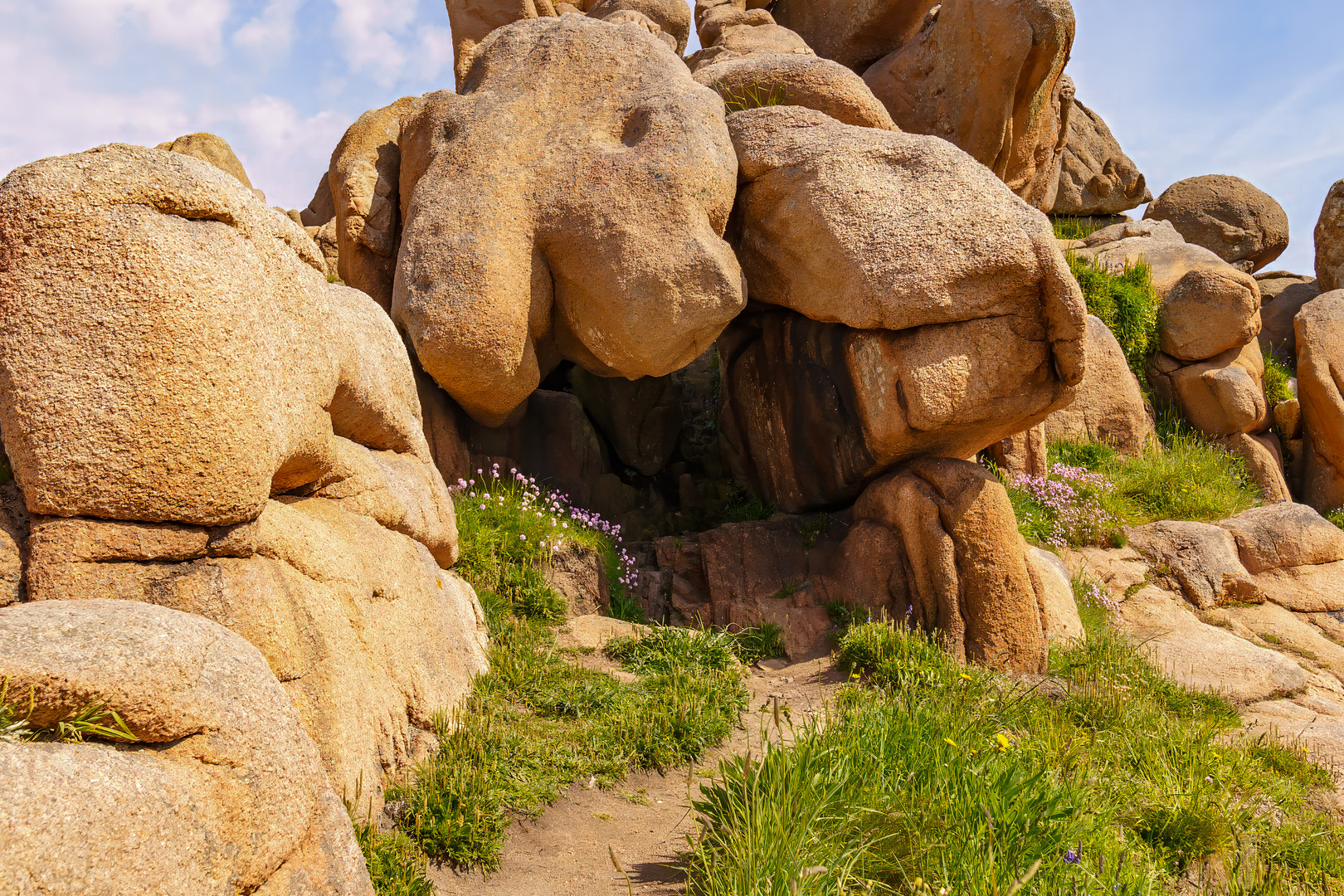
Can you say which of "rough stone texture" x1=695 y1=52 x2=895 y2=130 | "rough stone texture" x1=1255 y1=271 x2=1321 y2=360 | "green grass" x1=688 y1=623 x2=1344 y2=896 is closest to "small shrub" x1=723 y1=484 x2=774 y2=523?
"green grass" x1=688 y1=623 x2=1344 y2=896

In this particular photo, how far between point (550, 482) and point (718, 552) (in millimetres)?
1632

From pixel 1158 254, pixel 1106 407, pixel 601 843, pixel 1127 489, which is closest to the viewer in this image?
pixel 601 843

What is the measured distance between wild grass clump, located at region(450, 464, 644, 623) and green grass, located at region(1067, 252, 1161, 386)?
303 inches

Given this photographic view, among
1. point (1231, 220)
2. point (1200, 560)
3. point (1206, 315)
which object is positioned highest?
point (1231, 220)

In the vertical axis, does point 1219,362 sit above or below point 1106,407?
above

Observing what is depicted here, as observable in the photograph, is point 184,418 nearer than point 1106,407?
Yes

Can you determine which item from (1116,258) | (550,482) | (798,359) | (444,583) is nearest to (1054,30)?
(798,359)

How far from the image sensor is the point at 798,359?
→ 7.79 m

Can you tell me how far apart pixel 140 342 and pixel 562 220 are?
4.03m

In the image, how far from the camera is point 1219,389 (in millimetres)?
11469

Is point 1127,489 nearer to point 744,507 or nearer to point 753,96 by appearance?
point 744,507

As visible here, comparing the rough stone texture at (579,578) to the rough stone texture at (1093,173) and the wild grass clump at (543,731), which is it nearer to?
the wild grass clump at (543,731)

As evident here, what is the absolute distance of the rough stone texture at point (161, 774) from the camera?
1.87 m

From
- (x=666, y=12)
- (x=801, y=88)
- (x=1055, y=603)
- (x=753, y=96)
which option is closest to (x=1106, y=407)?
(x=1055, y=603)
